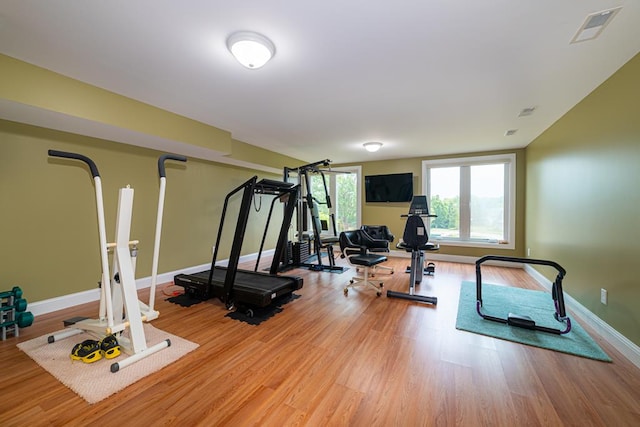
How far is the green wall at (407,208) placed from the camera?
5152mm

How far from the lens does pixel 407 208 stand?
249 inches

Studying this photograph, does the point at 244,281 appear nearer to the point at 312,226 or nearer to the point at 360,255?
the point at 360,255

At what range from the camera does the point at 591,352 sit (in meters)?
2.11

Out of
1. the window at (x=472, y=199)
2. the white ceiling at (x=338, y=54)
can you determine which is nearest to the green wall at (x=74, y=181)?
the white ceiling at (x=338, y=54)

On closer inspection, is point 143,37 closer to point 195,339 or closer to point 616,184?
point 195,339

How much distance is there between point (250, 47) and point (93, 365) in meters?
2.72

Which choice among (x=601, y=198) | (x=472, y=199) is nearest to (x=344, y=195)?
(x=472, y=199)

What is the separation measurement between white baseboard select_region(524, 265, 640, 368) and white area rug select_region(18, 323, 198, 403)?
356cm

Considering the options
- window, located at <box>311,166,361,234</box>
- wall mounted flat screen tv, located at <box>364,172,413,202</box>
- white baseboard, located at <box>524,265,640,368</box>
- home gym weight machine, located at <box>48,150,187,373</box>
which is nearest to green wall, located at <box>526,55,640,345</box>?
white baseboard, located at <box>524,265,640,368</box>

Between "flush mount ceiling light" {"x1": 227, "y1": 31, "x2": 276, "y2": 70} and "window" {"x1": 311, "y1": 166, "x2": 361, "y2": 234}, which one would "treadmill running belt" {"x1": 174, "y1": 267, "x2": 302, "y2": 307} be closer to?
"flush mount ceiling light" {"x1": 227, "y1": 31, "x2": 276, "y2": 70}

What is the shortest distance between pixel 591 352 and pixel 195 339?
343 centimetres

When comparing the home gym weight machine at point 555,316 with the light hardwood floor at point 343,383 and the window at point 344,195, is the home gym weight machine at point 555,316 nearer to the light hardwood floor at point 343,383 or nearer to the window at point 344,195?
the light hardwood floor at point 343,383

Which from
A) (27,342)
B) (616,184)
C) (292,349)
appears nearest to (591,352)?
(616,184)

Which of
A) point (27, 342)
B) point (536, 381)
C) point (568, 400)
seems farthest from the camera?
point (27, 342)
